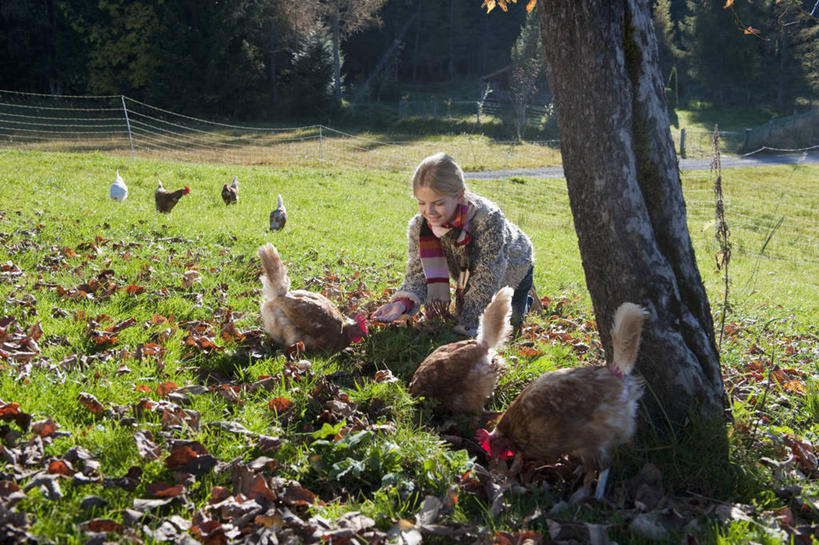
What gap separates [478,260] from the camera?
199 inches

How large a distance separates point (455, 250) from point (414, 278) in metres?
0.47

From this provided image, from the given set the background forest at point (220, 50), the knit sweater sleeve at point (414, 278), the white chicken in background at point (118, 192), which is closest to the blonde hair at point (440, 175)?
the knit sweater sleeve at point (414, 278)

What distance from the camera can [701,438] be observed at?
3393mm

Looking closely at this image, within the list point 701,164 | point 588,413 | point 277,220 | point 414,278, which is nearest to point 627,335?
point 588,413

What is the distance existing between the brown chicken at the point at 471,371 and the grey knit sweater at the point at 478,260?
41.9 inches

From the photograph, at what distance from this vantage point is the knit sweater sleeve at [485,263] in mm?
4973

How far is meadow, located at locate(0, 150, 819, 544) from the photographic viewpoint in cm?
267

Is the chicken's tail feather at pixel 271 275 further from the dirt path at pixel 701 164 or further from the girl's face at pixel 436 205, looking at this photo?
the dirt path at pixel 701 164

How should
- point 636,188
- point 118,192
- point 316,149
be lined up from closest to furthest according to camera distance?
point 636,188 → point 118,192 → point 316,149

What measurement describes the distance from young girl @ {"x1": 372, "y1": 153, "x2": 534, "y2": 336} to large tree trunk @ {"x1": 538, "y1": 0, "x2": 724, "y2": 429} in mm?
1259

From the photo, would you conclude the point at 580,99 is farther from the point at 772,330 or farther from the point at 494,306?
the point at 772,330

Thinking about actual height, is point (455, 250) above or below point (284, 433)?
above

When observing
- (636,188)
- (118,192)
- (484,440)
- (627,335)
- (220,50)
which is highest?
(220,50)

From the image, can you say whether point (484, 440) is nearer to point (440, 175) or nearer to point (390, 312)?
point (390, 312)
